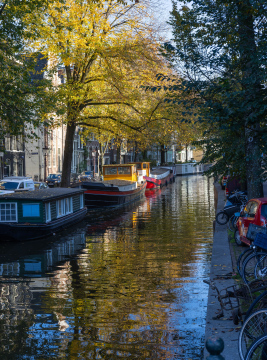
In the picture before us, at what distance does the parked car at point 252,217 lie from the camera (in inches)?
480

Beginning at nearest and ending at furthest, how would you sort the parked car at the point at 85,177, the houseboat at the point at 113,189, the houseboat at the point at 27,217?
the houseboat at the point at 27,217
the houseboat at the point at 113,189
the parked car at the point at 85,177

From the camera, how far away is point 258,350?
490 cm

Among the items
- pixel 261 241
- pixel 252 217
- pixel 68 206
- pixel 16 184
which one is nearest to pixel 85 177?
pixel 16 184

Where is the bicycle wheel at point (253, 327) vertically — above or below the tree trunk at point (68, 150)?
below

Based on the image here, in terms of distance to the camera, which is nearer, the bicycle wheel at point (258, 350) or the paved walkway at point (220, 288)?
the bicycle wheel at point (258, 350)

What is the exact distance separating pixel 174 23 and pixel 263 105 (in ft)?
19.0

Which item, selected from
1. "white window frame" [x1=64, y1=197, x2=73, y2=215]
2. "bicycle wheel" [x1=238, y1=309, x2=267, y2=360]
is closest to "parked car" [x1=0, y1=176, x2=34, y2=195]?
"white window frame" [x1=64, y1=197, x2=73, y2=215]

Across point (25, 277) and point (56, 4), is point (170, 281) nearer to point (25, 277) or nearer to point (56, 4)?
point (25, 277)

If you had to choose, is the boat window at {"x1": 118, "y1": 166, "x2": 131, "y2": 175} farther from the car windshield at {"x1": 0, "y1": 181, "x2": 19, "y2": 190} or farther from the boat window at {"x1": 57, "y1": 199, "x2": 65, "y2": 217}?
the boat window at {"x1": 57, "y1": 199, "x2": 65, "y2": 217}

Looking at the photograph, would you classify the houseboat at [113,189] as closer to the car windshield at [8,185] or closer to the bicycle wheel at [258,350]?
the car windshield at [8,185]

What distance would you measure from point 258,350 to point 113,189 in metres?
27.5

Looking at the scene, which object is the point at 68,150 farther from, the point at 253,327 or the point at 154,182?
the point at 253,327

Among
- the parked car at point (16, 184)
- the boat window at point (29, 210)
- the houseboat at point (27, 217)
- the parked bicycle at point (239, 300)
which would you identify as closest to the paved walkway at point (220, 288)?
the parked bicycle at point (239, 300)

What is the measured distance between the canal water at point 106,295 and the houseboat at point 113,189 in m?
9.78
